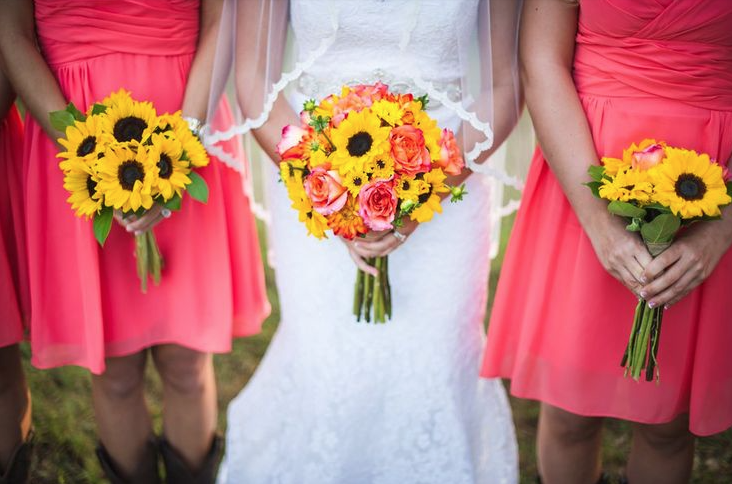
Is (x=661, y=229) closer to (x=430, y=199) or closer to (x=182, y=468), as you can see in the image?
(x=430, y=199)

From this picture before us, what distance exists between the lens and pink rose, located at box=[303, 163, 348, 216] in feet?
6.88

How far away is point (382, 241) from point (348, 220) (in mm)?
246

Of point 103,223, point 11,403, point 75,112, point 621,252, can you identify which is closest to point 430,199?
point 621,252

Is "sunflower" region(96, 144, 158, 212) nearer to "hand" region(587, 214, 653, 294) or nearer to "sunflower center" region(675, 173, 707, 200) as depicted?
"hand" region(587, 214, 653, 294)

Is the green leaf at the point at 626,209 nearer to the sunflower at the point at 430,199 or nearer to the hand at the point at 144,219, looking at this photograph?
the sunflower at the point at 430,199

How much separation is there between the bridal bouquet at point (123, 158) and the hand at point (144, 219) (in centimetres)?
2

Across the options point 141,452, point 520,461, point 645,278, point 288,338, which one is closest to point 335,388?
point 288,338

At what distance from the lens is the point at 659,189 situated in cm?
198

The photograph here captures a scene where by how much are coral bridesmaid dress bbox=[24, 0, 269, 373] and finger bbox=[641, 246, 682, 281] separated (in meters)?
1.63

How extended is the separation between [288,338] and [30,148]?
129cm

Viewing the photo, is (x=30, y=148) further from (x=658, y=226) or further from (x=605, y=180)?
(x=658, y=226)

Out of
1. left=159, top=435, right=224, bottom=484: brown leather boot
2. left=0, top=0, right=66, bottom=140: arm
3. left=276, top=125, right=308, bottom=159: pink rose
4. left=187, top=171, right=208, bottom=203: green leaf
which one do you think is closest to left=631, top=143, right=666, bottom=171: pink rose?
left=276, top=125, right=308, bottom=159: pink rose

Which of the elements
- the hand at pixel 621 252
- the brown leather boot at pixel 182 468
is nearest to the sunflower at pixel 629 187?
the hand at pixel 621 252

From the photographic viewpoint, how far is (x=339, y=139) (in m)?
2.09
